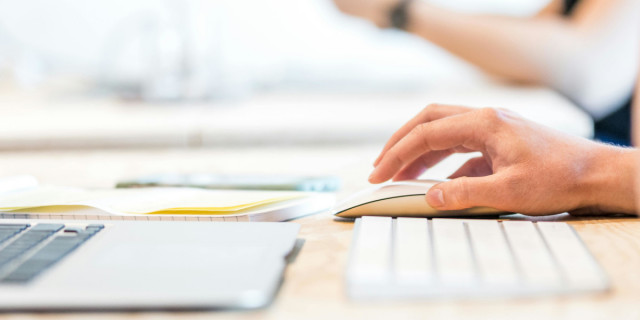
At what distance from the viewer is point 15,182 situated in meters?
0.86

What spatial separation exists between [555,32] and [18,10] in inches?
87.9

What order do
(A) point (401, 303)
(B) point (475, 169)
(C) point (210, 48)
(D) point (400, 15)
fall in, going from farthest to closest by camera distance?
(C) point (210, 48), (D) point (400, 15), (B) point (475, 169), (A) point (401, 303)

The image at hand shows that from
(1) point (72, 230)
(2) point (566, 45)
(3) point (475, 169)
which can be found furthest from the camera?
(2) point (566, 45)

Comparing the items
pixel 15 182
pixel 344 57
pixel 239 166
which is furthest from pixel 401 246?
pixel 344 57

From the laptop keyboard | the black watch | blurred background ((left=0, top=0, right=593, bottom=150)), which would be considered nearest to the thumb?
the laptop keyboard

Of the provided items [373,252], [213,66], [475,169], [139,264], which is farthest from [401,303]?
[213,66]

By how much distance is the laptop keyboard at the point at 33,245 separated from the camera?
474 millimetres

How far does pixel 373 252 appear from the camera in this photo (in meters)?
0.51

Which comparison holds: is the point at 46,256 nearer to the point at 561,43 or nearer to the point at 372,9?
the point at 561,43

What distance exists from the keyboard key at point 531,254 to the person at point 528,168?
59 millimetres

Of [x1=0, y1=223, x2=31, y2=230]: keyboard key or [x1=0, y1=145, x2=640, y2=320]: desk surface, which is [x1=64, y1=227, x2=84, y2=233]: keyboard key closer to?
[x1=0, y1=223, x2=31, y2=230]: keyboard key

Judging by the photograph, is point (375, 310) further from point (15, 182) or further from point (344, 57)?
point (344, 57)

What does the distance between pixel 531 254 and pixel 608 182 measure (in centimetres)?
24

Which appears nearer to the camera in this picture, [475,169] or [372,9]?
[475,169]
